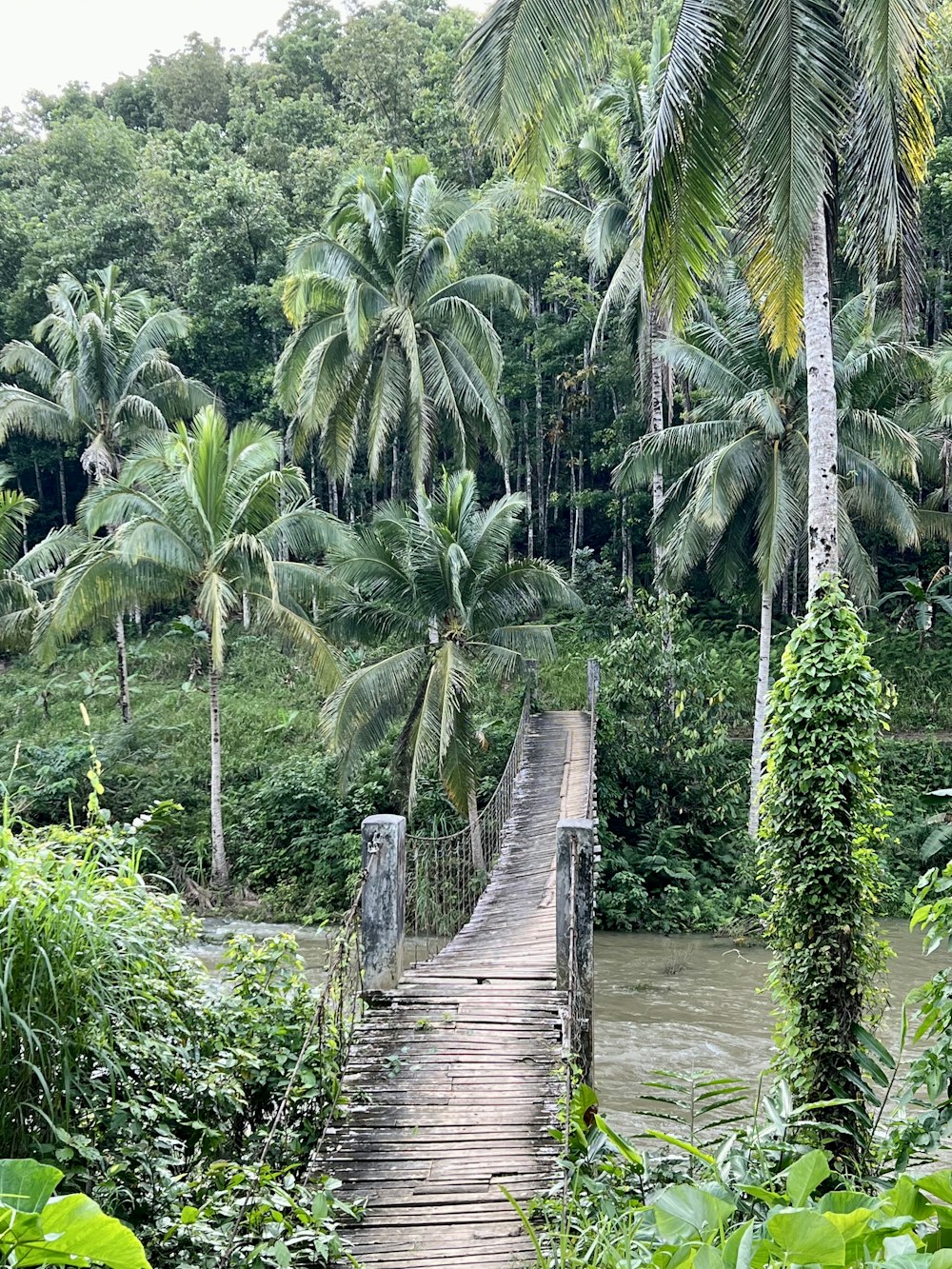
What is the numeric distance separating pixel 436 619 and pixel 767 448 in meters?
5.50

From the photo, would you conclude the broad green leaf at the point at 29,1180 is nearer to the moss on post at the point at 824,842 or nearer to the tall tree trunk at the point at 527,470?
the moss on post at the point at 824,842

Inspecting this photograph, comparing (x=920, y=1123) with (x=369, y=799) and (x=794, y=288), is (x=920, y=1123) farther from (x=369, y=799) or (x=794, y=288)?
(x=369, y=799)

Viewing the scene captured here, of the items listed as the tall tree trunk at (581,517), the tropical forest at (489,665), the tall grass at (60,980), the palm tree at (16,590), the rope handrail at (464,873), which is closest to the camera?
the tall grass at (60,980)

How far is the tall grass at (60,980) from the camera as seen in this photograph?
299 centimetres

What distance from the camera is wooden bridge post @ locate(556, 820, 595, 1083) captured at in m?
5.55

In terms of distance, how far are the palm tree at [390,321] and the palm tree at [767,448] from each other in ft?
11.5

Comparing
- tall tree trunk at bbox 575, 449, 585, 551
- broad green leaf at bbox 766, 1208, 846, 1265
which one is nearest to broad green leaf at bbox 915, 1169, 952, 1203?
broad green leaf at bbox 766, 1208, 846, 1265

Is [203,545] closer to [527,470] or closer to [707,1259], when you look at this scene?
[527,470]

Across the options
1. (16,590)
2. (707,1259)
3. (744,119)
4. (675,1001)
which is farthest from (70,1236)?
(16,590)

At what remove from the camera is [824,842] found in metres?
4.96

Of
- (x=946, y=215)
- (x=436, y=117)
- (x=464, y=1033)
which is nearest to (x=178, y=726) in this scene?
(x=464, y=1033)

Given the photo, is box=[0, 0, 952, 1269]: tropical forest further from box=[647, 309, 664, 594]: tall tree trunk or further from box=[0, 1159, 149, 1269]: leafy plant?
box=[647, 309, 664, 594]: tall tree trunk

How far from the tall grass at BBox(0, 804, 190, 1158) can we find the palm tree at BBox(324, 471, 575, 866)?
866cm

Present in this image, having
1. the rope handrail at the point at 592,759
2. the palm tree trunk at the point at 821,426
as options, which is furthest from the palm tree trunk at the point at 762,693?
the palm tree trunk at the point at 821,426
